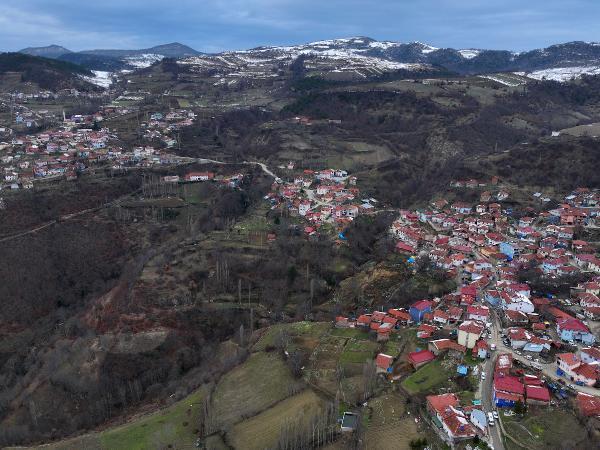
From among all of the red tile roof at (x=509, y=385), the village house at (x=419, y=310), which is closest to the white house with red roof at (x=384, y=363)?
the village house at (x=419, y=310)

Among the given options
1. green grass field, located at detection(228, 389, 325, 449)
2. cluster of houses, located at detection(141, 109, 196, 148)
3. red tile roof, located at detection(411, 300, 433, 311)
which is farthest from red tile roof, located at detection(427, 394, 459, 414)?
cluster of houses, located at detection(141, 109, 196, 148)

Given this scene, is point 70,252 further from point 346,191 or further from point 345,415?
point 345,415

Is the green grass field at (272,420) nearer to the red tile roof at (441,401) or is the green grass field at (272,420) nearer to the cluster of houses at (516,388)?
the red tile roof at (441,401)

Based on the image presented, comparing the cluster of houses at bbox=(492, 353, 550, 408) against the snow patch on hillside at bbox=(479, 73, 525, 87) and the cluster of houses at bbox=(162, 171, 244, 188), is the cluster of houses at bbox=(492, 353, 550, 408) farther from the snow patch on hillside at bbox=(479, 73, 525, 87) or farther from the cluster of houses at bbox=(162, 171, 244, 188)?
the snow patch on hillside at bbox=(479, 73, 525, 87)

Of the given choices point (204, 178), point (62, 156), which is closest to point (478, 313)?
point (204, 178)

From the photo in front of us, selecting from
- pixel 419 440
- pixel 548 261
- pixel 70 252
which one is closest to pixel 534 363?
pixel 419 440

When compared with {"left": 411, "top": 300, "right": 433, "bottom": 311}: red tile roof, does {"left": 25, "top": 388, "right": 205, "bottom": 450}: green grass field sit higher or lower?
lower
